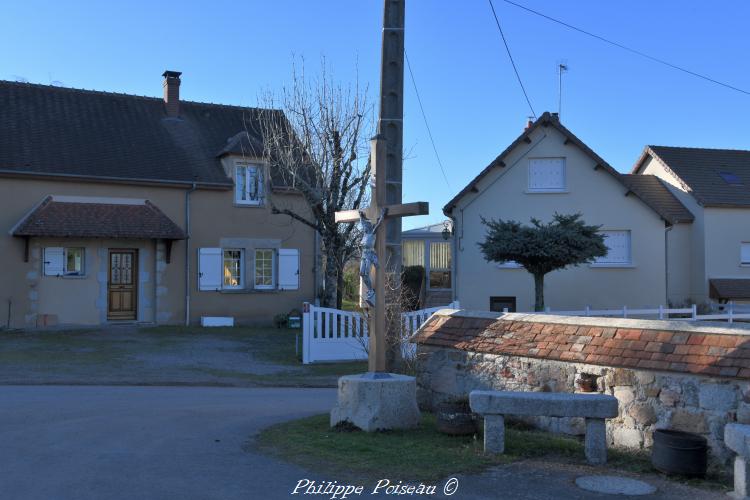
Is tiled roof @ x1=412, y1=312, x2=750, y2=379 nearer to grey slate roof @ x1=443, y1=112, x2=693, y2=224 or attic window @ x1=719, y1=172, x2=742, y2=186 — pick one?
grey slate roof @ x1=443, y1=112, x2=693, y2=224

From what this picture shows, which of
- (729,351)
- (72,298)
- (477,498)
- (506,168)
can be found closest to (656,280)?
(506,168)

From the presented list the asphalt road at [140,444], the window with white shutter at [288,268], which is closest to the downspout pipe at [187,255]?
the window with white shutter at [288,268]

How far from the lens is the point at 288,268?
24312 mm

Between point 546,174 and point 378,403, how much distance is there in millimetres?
17259

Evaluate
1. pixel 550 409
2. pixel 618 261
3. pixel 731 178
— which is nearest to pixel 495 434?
pixel 550 409

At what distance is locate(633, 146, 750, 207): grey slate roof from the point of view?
26.0 metres

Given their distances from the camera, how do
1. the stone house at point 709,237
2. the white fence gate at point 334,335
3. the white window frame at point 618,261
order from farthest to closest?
the stone house at point 709,237 → the white window frame at point 618,261 → the white fence gate at point 334,335

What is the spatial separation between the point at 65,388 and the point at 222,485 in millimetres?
7184

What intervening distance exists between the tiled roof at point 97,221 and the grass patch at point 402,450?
13.8 m

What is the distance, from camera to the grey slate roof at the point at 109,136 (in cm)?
2145

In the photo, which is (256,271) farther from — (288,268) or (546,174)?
(546,174)

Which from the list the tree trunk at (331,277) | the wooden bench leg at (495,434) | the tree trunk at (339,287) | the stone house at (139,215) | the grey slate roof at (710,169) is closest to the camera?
the wooden bench leg at (495,434)

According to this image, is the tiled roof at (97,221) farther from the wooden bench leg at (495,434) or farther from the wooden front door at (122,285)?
the wooden bench leg at (495,434)

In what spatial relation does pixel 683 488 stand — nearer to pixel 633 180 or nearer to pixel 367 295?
pixel 367 295
